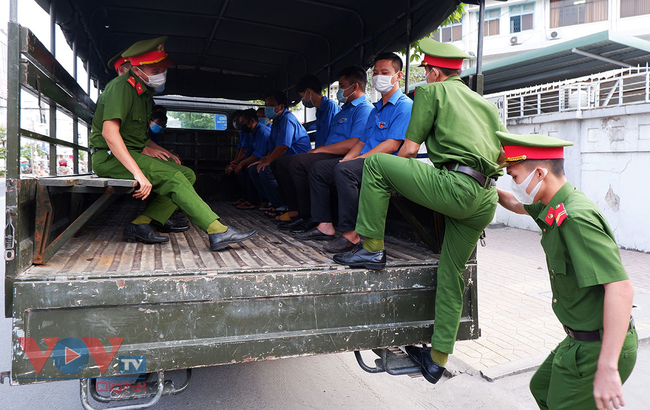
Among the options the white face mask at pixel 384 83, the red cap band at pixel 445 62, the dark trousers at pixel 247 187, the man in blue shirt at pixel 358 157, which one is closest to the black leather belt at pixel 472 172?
the red cap band at pixel 445 62

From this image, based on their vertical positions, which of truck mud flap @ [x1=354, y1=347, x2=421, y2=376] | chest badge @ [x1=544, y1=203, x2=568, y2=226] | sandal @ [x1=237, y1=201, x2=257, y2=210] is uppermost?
chest badge @ [x1=544, y1=203, x2=568, y2=226]

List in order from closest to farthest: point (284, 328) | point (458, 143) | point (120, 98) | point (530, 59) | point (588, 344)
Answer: point (588, 344) < point (284, 328) < point (458, 143) < point (120, 98) < point (530, 59)

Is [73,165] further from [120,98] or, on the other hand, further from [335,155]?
[335,155]

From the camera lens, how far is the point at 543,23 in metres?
24.5

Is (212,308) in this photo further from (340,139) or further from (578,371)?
(340,139)

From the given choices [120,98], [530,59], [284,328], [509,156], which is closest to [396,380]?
[284,328]

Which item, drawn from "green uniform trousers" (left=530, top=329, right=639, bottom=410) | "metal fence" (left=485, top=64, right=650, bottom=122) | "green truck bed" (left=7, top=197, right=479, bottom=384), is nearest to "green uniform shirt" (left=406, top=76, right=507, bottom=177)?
"green truck bed" (left=7, top=197, right=479, bottom=384)

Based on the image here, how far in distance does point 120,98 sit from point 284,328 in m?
1.77

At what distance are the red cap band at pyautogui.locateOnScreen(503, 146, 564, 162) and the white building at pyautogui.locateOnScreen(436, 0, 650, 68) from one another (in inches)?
912

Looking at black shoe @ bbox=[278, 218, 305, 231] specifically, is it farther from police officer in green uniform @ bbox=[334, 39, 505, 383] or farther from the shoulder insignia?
the shoulder insignia

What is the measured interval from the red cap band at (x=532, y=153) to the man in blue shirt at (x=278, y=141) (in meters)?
3.31

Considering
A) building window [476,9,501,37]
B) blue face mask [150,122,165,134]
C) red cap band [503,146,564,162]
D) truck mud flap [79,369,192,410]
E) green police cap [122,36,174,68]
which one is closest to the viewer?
red cap band [503,146,564,162]

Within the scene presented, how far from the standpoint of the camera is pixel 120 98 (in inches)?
116

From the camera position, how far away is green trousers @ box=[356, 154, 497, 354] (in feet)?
7.80
